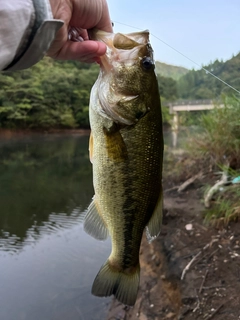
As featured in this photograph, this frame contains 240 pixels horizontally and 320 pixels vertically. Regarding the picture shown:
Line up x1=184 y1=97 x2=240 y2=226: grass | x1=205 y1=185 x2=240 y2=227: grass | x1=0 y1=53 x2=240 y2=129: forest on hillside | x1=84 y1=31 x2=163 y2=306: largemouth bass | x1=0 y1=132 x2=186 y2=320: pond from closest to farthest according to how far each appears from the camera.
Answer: x1=84 y1=31 x2=163 y2=306: largemouth bass → x1=205 y1=185 x2=240 y2=227: grass → x1=184 y1=97 x2=240 y2=226: grass → x1=0 y1=132 x2=186 y2=320: pond → x1=0 y1=53 x2=240 y2=129: forest on hillside

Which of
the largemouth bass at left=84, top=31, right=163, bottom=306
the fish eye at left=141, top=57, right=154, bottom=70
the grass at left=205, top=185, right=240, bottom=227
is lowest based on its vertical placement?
the grass at left=205, top=185, right=240, bottom=227

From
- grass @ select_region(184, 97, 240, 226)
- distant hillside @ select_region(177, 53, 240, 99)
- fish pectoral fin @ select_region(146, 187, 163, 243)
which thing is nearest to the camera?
fish pectoral fin @ select_region(146, 187, 163, 243)

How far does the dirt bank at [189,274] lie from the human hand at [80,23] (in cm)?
286

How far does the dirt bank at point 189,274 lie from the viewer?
374cm

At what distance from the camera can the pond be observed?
216 inches

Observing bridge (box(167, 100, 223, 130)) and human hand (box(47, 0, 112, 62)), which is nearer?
human hand (box(47, 0, 112, 62))

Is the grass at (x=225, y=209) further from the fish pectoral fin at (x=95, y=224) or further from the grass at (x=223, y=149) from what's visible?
the fish pectoral fin at (x=95, y=224)

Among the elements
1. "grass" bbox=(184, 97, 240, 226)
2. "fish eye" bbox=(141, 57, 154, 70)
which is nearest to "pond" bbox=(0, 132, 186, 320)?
"grass" bbox=(184, 97, 240, 226)

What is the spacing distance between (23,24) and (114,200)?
35.6 inches

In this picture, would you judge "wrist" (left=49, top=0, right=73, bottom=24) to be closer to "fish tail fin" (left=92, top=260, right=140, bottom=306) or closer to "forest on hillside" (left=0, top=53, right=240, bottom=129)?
"fish tail fin" (left=92, top=260, right=140, bottom=306)

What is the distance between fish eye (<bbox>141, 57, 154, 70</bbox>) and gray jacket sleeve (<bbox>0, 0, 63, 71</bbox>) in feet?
1.66

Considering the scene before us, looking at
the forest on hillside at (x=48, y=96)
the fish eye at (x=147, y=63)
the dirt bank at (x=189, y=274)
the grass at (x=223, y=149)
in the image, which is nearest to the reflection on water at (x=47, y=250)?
the dirt bank at (x=189, y=274)

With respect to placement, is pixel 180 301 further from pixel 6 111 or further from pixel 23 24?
pixel 6 111

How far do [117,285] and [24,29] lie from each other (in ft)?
4.28
